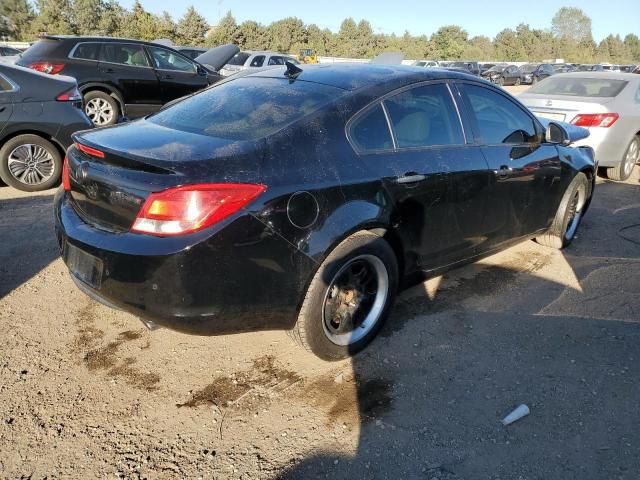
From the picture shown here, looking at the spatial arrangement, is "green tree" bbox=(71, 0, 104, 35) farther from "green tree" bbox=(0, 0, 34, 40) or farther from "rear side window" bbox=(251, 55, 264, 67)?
"rear side window" bbox=(251, 55, 264, 67)

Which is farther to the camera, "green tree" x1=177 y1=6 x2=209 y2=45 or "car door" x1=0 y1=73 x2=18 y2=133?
"green tree" x1=177 y1=6 x2=209 y2=45

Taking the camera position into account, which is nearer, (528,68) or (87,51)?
(87,51)

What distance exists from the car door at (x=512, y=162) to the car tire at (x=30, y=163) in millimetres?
4743

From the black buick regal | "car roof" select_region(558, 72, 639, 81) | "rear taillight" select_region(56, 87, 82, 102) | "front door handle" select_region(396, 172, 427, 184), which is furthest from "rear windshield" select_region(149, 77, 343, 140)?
"car roof" select_region(558, 72, 639, 81)

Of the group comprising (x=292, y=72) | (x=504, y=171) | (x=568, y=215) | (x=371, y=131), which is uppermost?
(x=292, y=72)

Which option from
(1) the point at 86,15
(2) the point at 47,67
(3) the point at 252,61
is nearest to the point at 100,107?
(2) the point at 47,67

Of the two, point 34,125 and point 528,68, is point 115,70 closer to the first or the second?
point 34,125

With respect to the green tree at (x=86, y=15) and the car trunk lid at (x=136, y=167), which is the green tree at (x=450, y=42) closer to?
the green tree at (x=86, y=15)

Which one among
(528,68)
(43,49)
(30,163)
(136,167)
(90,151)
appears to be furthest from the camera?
(528,68)

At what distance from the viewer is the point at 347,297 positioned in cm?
320

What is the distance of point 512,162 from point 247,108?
2072 millimetres

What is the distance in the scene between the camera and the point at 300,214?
8.83 ft

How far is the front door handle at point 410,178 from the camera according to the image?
126 inches

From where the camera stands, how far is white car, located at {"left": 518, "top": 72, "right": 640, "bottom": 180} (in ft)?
24.1
